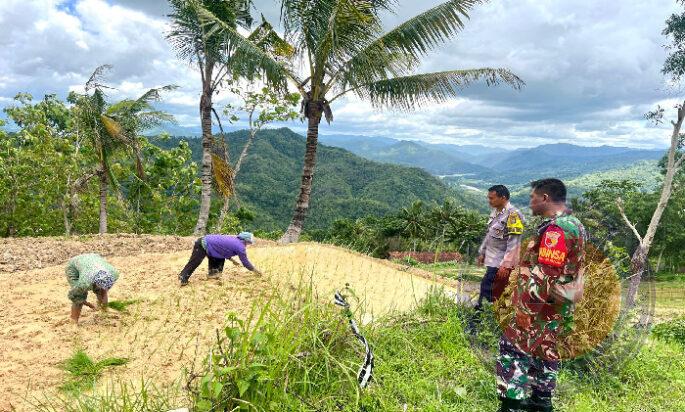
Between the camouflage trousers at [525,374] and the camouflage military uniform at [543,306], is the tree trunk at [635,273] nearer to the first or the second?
the camouflage military uniform at [543,306]

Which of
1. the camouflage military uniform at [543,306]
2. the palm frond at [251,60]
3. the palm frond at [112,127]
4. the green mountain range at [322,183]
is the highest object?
the palm frond at [251,60]

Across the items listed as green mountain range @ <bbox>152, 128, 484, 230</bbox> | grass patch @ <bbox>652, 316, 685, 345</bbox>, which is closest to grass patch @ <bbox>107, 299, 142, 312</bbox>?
grass patch @ <bbox>652, 316, 685, 345</bbox>

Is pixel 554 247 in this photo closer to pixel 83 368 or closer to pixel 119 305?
pixel 83 368

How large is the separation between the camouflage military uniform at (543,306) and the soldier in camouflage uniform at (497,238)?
122 cm

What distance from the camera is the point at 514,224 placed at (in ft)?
15.5

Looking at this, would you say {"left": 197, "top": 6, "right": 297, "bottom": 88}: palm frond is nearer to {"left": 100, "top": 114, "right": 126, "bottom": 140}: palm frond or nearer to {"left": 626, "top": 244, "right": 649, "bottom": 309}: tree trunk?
{"left": 100, "top": 114, "right": 126, "bottom": 140}: palm frond

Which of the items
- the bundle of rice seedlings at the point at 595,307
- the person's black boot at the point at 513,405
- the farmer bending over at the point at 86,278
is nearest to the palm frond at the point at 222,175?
the farmer bending over at the point at 86,278

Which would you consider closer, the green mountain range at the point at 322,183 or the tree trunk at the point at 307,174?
the tree trunk at the point at 307,174

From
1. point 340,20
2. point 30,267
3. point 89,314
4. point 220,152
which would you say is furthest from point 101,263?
point 220,152

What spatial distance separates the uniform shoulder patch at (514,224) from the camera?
4.70 meters

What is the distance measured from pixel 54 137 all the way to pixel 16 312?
60.7 feet

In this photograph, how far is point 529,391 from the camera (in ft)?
11.5

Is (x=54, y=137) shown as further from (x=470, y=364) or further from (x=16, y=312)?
(x=470, y=364)

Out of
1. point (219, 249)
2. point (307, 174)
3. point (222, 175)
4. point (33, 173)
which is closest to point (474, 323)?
point (219, 249)
